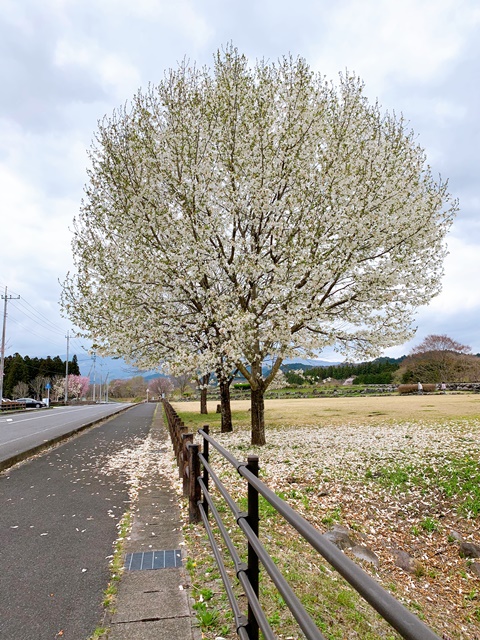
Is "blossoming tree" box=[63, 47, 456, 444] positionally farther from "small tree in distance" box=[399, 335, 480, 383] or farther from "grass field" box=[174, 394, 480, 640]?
"small tree in distance" box=[399, 335, 480, 383]

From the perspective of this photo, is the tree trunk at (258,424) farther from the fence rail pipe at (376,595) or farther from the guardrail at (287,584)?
the fence rail pipe at (376,595)

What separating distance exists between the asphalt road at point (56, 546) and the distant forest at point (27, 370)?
8214 centimetres

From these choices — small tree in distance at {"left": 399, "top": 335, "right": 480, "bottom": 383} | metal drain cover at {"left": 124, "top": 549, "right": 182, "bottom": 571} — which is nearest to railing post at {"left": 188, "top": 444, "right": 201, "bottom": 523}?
metal drain cover at {"left": 124, "top": 549, "right": 182, "bottom": 571}

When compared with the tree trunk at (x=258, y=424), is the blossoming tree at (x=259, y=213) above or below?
above

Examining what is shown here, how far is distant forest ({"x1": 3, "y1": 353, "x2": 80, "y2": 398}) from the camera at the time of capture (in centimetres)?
8212

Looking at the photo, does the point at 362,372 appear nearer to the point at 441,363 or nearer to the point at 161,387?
the point at 441,363

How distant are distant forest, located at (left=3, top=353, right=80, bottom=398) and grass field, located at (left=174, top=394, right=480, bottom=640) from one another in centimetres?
8174

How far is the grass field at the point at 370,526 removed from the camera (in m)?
4.22

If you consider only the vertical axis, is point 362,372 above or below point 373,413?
above

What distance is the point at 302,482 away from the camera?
9039mm

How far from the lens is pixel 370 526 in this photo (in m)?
7.38

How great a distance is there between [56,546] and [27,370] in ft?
298

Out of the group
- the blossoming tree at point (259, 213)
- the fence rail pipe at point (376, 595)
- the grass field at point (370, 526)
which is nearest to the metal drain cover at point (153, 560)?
the grass field at point (370, 526)

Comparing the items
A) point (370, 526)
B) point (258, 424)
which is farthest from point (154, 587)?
point (258, 424)
